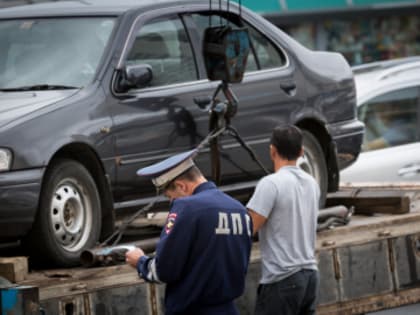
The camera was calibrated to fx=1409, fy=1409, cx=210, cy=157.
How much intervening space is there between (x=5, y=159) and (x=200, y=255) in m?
1.52

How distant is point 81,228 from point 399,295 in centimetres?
234

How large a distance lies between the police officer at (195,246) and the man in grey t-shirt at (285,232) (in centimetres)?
103

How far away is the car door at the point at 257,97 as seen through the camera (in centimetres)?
915

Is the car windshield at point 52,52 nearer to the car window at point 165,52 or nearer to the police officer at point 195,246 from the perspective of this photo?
the car window at point 165,52

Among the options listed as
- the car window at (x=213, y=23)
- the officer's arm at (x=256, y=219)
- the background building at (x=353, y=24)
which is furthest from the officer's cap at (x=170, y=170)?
the background building at (x=353, y=24)

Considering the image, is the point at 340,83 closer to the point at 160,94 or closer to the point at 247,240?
the point at 160,94

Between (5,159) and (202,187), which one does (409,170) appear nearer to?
(5,159)

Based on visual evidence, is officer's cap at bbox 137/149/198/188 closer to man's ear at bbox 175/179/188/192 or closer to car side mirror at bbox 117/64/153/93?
man's ear at bbox 175/179/188/192

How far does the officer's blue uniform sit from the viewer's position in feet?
21.1

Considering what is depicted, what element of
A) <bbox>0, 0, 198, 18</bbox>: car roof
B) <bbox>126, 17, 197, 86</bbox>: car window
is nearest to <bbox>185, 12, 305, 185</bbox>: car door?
<bbox>126, 17, 197, 86</bbox>: car window

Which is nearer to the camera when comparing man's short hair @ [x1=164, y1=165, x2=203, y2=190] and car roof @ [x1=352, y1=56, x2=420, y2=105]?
man's short hair @ [x1=164, y1=165, x2=203, y2=190]

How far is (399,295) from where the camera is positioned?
9.12m

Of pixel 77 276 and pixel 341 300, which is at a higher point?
pixel 77 276

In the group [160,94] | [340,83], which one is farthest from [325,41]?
[160,94]
